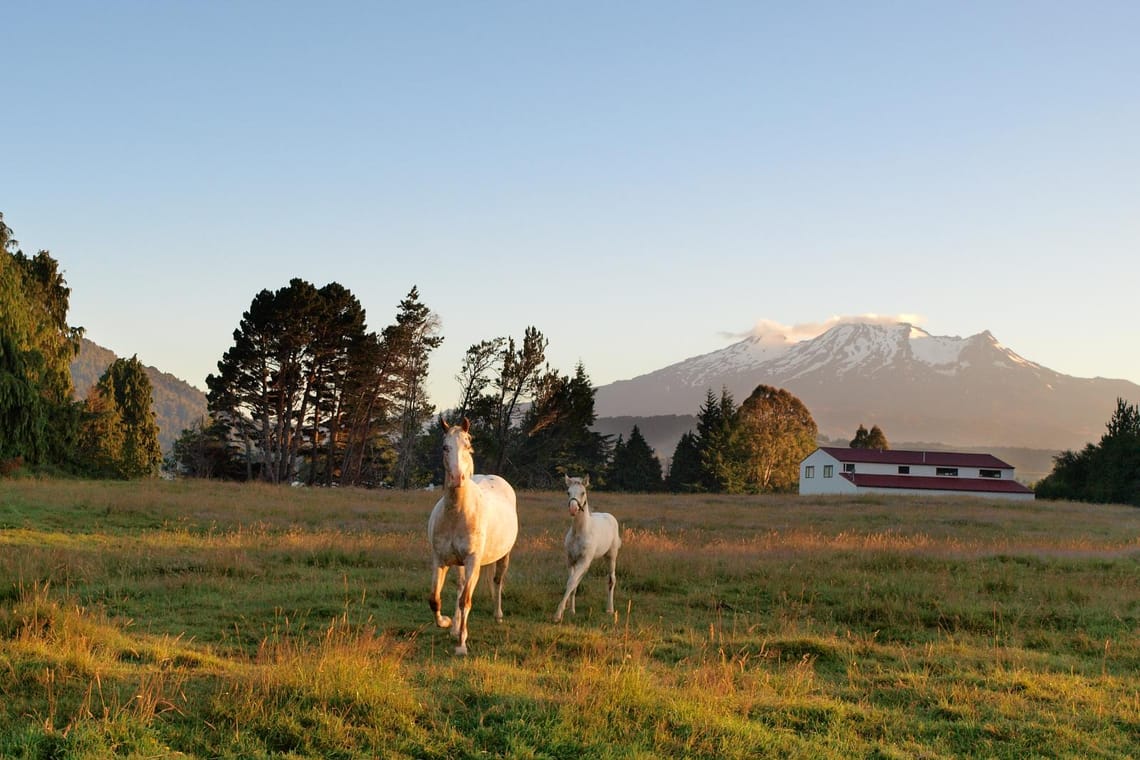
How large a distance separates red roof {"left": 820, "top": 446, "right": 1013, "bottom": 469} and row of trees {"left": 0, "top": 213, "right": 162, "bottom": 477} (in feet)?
193

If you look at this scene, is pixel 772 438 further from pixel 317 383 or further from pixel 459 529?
pixel 459 529

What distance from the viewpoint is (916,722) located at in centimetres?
776

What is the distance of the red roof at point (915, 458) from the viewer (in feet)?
253

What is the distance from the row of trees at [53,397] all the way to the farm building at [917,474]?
55988 millimetres

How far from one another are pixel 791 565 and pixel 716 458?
69.9 meters

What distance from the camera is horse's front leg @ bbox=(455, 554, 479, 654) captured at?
385 inches

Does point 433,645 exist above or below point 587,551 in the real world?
below

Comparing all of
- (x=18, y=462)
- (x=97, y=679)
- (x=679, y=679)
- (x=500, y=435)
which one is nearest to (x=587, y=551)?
(x=679, y=679)

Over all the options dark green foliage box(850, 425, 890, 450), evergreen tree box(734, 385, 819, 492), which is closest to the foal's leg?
evergreen tree box(734, 385, 819, 492)

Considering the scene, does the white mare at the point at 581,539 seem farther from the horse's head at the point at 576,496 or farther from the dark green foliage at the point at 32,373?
the dark green foliage at the point at 32,373

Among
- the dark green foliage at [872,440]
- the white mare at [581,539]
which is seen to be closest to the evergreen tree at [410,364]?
the white mare at [581,539]

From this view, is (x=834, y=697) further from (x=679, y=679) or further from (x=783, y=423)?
(x=783, y=423)

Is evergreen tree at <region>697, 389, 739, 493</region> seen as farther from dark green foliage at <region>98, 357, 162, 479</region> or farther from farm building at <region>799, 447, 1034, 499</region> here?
dark green foliage at <region>98, 357, 162, 479</region>

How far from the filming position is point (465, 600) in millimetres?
10047
